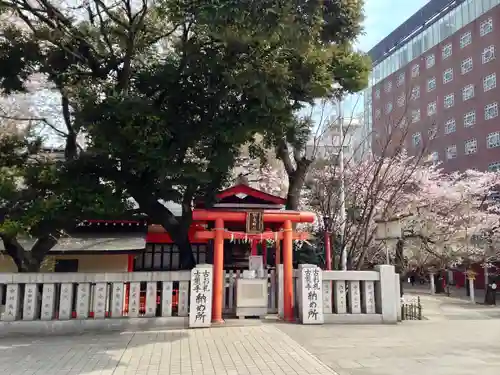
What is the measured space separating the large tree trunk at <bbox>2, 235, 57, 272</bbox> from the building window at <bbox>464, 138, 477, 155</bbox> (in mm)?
37406

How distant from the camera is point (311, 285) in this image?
9.81 m

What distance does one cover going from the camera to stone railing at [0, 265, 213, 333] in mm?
8797

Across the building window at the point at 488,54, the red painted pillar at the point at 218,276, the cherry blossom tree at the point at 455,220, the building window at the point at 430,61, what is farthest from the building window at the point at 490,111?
the red painted pillar at the point at 218,276

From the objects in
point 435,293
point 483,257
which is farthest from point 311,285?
point 435,293

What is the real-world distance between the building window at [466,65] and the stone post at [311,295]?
3734 centimetres

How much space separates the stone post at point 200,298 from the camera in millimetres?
9195

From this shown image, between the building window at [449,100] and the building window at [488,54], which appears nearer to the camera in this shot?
the building window at [488,54]

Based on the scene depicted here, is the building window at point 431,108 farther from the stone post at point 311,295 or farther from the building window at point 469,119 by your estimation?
the stone post at point 311,295

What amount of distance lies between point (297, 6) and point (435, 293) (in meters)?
31.2

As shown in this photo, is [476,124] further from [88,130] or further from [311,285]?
[88,130]

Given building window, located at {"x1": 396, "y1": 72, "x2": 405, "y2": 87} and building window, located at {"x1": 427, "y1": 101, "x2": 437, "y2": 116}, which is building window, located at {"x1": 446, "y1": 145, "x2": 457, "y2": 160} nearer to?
building window, located at {"x1": 427, "y1": 101, "x2": 437, "y2": 116}

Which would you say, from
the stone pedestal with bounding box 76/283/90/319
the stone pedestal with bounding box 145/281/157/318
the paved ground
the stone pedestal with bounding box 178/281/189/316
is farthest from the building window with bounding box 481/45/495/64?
the stone pedestal with bounding box 76/283/90/319

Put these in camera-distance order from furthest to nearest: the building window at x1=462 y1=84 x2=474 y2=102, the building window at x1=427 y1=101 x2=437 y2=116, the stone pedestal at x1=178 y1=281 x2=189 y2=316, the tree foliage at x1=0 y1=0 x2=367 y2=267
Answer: the building window at x1=427 y1=101 x2=437 y2=116, the building window at x1=462 y1=84 x2=474 y2=102, the stone pedestal at x1=178 y1=281 x2=189 y2=316, the tree foliage at x1=0 y1=0 x2=367 y2=267

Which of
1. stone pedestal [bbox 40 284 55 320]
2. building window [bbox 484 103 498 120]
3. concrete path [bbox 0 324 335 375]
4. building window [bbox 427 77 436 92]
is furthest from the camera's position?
building window [bbox 427 77 436 92]
